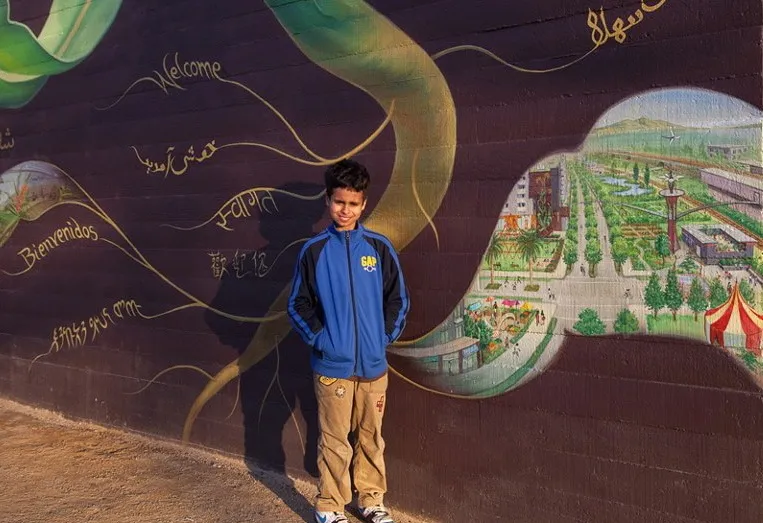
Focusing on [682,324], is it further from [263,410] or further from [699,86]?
[263,410]

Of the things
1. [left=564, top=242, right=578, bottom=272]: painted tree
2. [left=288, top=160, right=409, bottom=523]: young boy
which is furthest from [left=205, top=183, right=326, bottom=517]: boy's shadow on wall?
[left=564, top=242, right=578, bottom=272]: painted tree

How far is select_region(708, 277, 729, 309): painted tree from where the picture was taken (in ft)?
8.75

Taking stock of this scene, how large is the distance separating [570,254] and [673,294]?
44 cm

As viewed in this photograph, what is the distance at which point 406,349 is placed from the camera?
11.3ft

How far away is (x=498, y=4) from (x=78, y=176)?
316 centimetres

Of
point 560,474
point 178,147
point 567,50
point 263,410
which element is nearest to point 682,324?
point 560,474

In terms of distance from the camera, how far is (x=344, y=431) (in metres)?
3.14

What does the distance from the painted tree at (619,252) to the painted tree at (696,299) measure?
277 millimetres

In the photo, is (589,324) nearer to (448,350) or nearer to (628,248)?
(628,248)

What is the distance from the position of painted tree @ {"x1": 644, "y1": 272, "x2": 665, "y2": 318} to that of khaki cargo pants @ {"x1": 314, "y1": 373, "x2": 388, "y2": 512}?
118 centimetres

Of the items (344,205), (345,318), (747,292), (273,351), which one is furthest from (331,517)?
(747,292)

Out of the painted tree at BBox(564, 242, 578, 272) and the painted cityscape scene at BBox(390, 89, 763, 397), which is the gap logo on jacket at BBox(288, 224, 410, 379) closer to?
the painted cityscape scene at BBox(390, 89, 763, 397)

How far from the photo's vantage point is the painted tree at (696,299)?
2707 mm

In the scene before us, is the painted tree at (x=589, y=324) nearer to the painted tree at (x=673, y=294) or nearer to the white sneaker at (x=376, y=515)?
the painted tree at (x=673, y=294)
